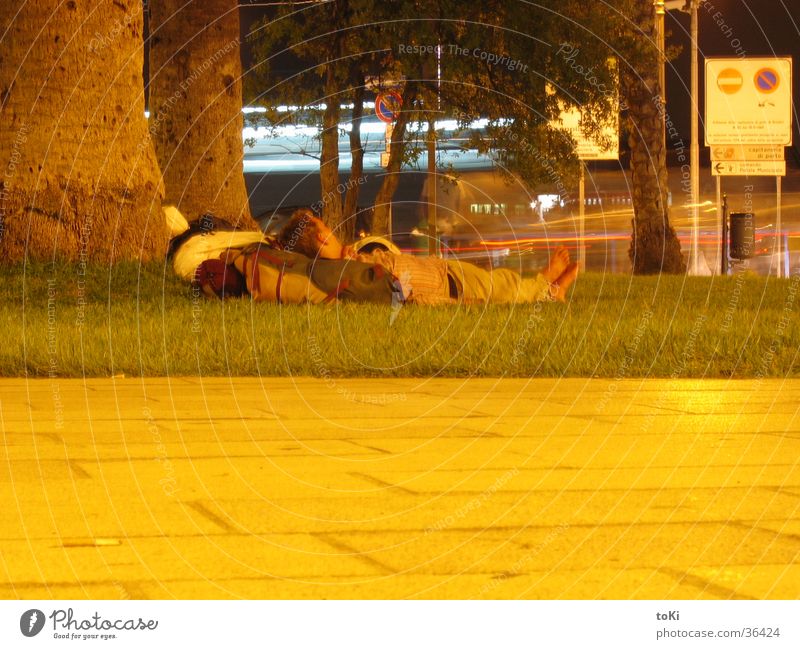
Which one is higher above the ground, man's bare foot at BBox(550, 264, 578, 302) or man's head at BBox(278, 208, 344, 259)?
man's head at BBox(278, 208, 344, 259)

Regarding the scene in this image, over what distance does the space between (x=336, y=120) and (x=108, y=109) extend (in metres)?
8.22

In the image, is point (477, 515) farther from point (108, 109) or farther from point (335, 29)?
point (335, 29)

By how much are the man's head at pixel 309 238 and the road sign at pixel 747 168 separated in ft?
54.2

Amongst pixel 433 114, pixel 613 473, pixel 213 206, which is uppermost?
pixel 433 114

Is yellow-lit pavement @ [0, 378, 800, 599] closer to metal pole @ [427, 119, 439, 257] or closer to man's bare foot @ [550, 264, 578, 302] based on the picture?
man's bare foot @ [550, 264, 578, 302]

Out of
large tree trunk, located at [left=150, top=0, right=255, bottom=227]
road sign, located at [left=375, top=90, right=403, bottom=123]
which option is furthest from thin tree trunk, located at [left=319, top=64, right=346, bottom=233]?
large tree trunk, located at [left=150, top=0, right=255, bottom=227]

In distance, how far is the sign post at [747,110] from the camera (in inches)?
1056

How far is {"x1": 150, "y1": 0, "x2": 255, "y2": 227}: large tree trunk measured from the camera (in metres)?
15.9

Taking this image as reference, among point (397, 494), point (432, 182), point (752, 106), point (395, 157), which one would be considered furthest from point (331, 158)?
point (397, 494)

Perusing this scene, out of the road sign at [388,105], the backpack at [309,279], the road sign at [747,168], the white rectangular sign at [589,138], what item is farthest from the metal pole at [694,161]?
Answer: the backpack at [309,279]

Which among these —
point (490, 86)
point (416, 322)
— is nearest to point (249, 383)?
point (416, 322)

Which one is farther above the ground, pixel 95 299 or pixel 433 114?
pixel 433 114

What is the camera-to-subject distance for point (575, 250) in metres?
34.0

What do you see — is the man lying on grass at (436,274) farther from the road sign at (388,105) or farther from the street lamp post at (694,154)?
the street lamp post at (694,154)
